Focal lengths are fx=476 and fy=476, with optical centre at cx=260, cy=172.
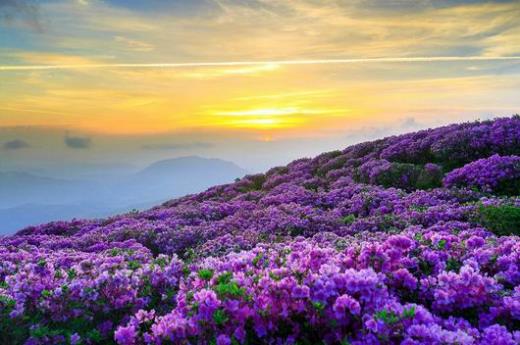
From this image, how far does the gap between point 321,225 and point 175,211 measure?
906 centimetres

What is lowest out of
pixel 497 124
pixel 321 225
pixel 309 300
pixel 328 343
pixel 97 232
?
pixel 97 232

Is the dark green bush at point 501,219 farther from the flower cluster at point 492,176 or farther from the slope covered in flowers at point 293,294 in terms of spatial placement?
the flower cluster at point 492,176

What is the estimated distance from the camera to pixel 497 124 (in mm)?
23828

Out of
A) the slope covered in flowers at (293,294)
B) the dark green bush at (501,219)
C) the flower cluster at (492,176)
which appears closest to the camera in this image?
the slope covered in flowers at (293,294)

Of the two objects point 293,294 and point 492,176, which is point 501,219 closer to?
point 492,176

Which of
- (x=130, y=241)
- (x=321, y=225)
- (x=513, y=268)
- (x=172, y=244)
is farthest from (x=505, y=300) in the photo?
(x=130, y=241)

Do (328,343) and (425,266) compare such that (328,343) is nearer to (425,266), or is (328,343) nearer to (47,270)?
(425,266)

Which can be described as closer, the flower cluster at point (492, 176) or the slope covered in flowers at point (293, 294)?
the slope covered in flowers at point (293, 294)

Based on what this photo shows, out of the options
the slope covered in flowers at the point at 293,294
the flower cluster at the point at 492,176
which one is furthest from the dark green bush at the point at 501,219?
the flower cluster at the point at 492,176

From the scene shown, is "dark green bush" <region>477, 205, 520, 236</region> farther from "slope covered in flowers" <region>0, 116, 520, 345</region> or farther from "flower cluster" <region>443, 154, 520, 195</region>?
"flower cluster" <region>443, 154, 520, 195</region>

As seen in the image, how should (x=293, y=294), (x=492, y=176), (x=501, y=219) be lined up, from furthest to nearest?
1. (x=492, y=176)
2. (x=501, y=219)
3. (x=293, y=294)

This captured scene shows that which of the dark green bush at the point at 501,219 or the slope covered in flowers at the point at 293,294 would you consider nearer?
the slope covered in flowers at the point at 293,294

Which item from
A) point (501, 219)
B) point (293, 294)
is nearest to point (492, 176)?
point (501, 219)

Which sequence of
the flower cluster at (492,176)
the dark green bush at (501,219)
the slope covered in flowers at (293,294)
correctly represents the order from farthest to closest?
the flower cluster at (492,176)
the dark green bush at (501,219)
the slope covered in flowers at (293,294)
